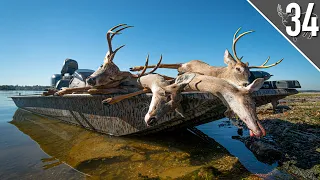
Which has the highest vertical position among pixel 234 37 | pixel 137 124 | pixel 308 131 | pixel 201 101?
pixel 234 37

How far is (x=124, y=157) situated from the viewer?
14.9 ft

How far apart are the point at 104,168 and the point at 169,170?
4.61ft

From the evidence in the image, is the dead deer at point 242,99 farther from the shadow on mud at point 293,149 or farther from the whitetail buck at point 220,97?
the shadow on mud at point 293,149

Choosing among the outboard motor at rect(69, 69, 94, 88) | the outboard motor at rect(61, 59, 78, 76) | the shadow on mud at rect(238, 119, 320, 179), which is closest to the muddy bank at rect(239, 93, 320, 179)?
the shadow on mud at rect(238, 119, 320, 179)

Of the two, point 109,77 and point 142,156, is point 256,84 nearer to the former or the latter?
point 142,156

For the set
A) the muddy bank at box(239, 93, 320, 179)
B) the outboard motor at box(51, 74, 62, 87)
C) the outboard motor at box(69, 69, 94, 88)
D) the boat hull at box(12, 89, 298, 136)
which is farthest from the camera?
the outboard motor at box(51, 74, 62, 87)

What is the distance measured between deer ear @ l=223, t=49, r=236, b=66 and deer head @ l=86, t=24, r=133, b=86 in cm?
307

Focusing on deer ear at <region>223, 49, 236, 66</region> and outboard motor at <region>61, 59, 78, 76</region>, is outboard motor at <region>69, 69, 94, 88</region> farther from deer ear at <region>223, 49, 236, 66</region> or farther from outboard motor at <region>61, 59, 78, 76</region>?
deer ear at <region>223, 49, 236, 66</region>

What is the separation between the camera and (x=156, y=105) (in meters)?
3.09

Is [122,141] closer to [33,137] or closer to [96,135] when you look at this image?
[96,135]

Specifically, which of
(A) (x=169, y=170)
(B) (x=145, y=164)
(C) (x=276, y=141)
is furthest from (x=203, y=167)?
(C) (x=276, y=141)

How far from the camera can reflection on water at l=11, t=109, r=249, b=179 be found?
3684mm

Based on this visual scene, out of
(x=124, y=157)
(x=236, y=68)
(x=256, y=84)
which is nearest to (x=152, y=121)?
(x=256, y=84)

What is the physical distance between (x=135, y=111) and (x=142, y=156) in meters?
1.24
